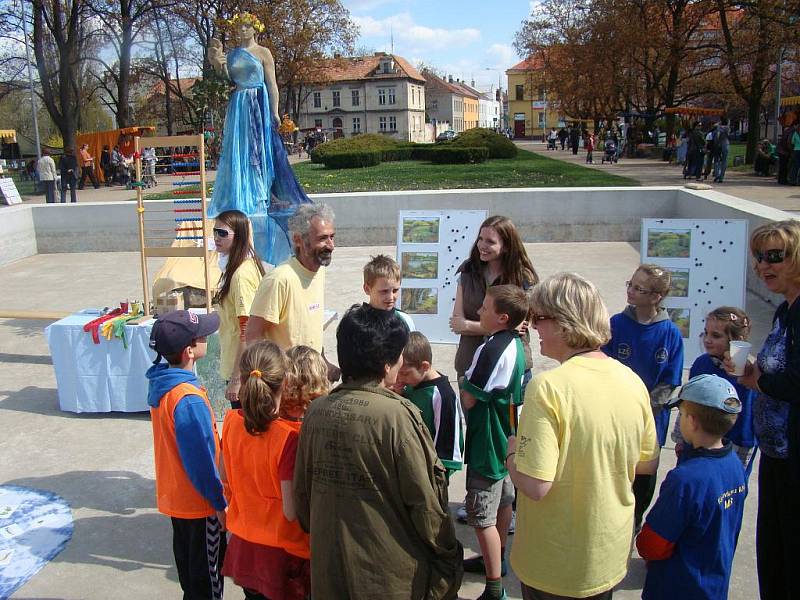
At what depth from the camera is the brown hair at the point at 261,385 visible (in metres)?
2.37

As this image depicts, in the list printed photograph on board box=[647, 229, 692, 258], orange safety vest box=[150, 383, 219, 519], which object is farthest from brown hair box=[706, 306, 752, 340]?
printed photograph on board box=[647, 229, 692, 258]

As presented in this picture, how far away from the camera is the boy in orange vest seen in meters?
2.75

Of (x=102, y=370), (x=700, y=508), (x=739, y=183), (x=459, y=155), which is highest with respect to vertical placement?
(x=459, y=155)

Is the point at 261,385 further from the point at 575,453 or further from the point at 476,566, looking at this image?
the point at 476,566

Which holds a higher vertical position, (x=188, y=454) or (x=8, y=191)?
(x=8, y=191)

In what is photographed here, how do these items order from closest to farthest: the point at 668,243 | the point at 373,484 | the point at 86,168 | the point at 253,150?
1. the point at 373,484
2. the point at 668,243
3. the point at 253,150
4. the point at 86,168

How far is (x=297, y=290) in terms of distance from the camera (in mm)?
3457

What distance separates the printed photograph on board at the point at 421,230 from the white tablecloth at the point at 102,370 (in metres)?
2.76

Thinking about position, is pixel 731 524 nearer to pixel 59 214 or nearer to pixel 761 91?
pixel 59 214

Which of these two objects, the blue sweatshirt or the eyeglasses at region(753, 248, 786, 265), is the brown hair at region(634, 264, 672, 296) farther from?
the blue sweatshirt

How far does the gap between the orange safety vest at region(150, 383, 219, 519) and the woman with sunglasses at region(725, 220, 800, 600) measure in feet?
7.22

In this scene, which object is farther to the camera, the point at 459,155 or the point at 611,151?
the point at 459,155

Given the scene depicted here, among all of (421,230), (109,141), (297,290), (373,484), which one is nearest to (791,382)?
(373,484)

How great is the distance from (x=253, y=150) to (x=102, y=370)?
3.00 m
